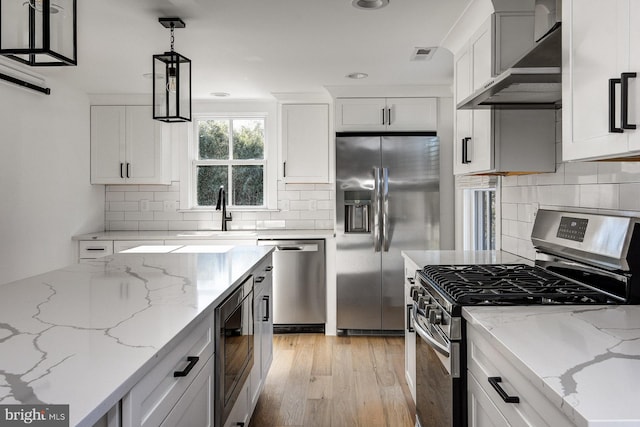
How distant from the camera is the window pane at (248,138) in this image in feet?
17.5

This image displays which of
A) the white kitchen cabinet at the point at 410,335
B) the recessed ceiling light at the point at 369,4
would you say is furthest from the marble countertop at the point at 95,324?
the recessed ceiling light at the point at 369,4

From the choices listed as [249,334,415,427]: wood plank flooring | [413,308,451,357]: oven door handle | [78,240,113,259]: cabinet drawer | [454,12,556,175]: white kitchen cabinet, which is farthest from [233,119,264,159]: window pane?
[413,308,451,357]: oven door handle

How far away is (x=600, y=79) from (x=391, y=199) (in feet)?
9.96

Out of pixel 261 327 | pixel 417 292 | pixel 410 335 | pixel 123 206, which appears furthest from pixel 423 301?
pixel 123 206

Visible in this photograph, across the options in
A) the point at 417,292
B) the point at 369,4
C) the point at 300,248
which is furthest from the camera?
the point at 300,248

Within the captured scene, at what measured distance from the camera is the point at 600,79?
4.51ft

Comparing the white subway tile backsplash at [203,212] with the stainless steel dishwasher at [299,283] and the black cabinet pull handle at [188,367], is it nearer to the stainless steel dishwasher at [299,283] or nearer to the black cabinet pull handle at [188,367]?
the stainless steel dishwasher at [299,283]

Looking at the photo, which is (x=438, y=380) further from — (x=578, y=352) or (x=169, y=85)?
(x=169, y=85)

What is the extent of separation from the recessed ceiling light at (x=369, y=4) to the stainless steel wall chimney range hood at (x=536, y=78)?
30.9 inches

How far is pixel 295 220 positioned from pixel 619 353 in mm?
4231

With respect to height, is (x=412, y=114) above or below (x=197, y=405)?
above

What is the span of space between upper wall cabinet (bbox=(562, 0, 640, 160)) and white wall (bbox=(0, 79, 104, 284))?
3933 millimetres

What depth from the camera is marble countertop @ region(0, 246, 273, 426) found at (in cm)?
91

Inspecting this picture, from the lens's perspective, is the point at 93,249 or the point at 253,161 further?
the point at 253,161
